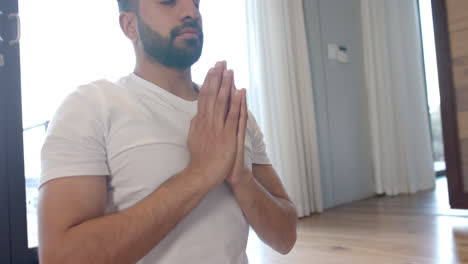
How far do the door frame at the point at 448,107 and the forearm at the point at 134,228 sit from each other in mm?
2257

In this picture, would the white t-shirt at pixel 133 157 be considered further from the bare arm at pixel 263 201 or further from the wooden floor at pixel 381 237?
the wooden floor at pixel 381 237

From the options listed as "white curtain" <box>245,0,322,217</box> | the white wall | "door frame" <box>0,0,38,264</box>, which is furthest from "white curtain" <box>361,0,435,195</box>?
"door frame" <box>0,0,38,264</box>

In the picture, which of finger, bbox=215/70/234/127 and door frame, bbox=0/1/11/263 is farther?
door frame, bbox=0/1/11/263

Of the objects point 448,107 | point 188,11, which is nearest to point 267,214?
point 188,11

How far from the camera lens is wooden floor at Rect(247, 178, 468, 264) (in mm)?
1815

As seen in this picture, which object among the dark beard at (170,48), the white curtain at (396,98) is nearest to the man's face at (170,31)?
the dark beard at (170,48)

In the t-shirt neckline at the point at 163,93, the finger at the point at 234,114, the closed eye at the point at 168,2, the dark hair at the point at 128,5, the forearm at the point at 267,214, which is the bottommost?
the forearm at the point at 267,214

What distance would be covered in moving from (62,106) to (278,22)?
245 cm

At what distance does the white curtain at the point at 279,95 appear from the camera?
2785 mm

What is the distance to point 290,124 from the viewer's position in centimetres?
283

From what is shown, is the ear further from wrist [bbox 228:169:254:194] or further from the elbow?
the elbow

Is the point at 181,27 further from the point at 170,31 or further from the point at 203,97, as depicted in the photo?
the point at 203,97

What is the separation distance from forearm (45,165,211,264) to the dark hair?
0.33 meters

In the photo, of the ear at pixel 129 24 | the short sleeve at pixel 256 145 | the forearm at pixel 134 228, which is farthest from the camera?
the short sleeve at pixel 256 145
